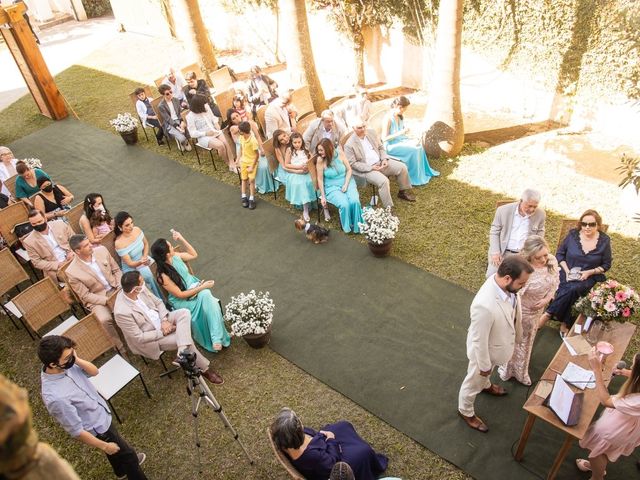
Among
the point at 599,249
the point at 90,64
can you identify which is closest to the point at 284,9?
the point at 599,249

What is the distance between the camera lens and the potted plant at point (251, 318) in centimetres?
603

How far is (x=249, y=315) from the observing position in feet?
19.9

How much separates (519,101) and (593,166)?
2680 mm

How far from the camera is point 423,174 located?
917cm

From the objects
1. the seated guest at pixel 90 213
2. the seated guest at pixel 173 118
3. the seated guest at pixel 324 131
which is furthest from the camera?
the seated guest at pixel 173 118

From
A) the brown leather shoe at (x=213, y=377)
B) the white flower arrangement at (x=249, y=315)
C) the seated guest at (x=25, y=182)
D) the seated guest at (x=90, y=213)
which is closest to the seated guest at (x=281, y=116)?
the seated guest at (x=90, y=213)

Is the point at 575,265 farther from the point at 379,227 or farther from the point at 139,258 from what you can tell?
the point at 139,258

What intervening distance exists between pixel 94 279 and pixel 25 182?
3.16 meters

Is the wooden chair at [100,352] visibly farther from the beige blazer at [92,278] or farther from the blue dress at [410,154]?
the blue dress at [410,154]

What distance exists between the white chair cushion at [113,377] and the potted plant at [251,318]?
4.16ft

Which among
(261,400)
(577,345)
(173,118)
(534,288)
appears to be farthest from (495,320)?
(173,118)

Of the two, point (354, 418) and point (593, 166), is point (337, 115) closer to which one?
point (593, 166)

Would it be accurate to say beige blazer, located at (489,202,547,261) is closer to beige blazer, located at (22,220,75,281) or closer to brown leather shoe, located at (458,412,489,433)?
brown leather shoe, located at (458,412,489,433)

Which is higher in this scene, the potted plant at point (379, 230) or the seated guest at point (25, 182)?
the seated guest at point (25, 182)
